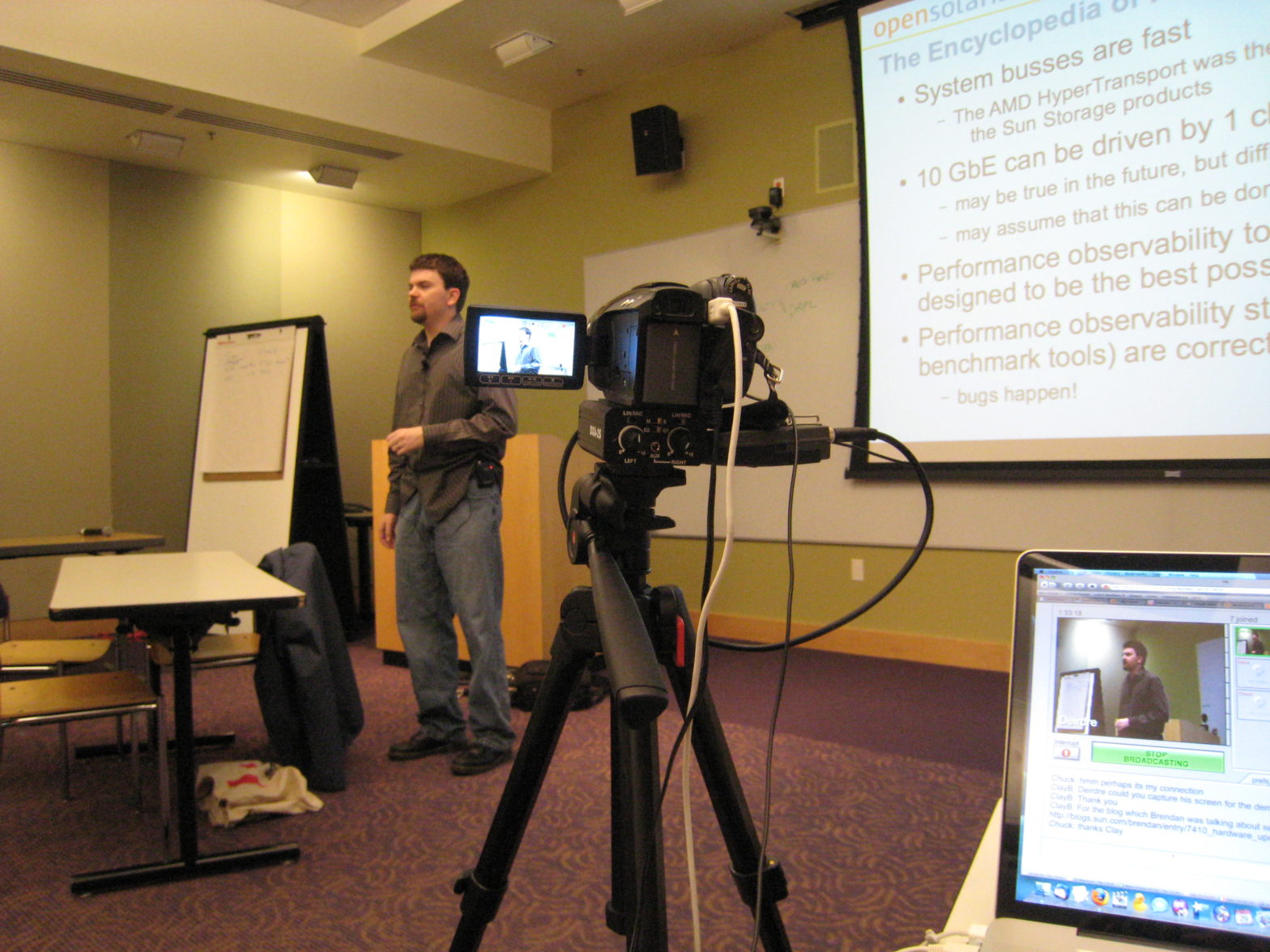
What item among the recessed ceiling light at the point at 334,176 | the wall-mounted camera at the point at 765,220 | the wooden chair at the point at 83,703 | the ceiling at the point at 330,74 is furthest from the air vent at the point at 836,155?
the wooden chair at the point at 83,703

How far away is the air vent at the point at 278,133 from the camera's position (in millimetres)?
4215

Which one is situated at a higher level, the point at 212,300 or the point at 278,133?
the point at 278,133

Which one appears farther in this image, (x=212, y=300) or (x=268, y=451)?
(x=212, y=300)

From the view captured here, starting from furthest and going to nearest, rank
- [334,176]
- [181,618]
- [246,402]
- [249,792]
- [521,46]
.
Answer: [334,176]
[246,402]
[521,46]
[249,792]
[181,618]

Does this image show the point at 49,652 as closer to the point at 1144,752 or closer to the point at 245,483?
the point at 245,483

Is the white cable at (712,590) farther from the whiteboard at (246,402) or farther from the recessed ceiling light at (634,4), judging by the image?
the whiteboard at (246,402)

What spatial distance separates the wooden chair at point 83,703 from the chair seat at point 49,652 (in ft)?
1.43

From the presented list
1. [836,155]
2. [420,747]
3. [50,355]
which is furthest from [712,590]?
[50,355]

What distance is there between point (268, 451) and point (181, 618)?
2.74 metres

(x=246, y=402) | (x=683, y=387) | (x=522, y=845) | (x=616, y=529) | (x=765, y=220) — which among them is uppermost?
(x=765, y=220)

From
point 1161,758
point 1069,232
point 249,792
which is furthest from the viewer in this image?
point 1069,232

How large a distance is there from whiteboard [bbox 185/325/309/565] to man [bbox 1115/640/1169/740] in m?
4.21

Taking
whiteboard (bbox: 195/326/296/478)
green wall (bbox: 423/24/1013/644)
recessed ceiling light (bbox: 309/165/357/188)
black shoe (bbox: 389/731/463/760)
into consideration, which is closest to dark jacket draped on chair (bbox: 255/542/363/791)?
black shoe (bbox: 389/731/463/760)

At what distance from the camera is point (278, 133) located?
4461mm
